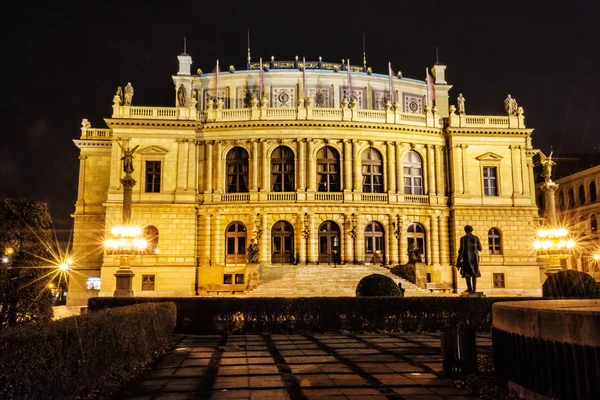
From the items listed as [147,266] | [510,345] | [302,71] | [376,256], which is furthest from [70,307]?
[510,345]

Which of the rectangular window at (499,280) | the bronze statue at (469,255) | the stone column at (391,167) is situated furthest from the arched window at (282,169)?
the bronze statue at (469,255)

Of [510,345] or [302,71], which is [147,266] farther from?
[510,345]

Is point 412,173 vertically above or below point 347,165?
below

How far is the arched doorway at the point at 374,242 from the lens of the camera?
43.5 metres

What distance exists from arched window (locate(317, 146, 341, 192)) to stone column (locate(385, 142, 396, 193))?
158 inches

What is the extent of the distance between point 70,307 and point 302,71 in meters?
28.0

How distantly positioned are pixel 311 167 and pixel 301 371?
32826 mm

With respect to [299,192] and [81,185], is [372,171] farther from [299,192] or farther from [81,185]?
[81,185]

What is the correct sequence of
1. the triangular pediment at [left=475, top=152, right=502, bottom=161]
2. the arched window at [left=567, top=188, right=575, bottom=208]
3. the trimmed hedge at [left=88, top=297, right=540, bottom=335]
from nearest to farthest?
the trimmed hedge at [left=88, top=297, right=540, bottom=335]
the triangular pediment at [left=475, top=152, right=502, bottom=161]
the arched window at [left=567, top=188, right=575, bottom=208]

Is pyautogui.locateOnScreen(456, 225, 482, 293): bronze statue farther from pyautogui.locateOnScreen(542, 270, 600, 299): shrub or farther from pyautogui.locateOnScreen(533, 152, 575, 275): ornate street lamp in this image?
pyautogui.locateOnScreen(533, 152, 575, 275): ornate street lamp

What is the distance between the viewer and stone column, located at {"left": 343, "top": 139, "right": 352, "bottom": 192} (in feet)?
143

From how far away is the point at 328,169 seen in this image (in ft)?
146

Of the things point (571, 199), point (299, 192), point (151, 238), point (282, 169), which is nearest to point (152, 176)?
point (151, 238)

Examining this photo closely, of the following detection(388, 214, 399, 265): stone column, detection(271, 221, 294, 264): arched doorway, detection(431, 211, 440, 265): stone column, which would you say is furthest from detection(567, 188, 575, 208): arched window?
detection(271, 221, 294, 264): arched doorway
